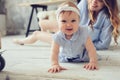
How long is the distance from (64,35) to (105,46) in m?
0.66

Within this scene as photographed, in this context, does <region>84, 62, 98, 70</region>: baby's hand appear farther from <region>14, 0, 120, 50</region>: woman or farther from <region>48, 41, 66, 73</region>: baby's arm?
<region>14, 0, 120, 50</region>: woman

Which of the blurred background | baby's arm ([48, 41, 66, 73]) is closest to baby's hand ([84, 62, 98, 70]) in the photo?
baby's arm ([48, 41, 66, 73])

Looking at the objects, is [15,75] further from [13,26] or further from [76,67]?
[13,26]

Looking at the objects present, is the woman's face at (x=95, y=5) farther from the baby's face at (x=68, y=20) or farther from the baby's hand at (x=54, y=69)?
the baby's hand at (x=54, y=69)

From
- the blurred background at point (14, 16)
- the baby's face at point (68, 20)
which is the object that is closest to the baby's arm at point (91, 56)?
the baby's face at point (68, 20)

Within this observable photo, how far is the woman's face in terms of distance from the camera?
175cm

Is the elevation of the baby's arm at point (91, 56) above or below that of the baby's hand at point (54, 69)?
above

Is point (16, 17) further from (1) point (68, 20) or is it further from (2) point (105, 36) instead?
(1) point (68, 20)

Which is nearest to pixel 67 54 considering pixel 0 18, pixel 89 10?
pixel 89 10

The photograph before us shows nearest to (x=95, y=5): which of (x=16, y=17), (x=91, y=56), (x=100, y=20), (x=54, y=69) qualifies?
(x=100, y=20)

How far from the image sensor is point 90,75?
1093 millimetres

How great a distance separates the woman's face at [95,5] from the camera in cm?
175

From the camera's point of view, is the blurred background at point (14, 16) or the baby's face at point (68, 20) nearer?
the baby's face at point (68, 20)

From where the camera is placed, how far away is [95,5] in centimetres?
176
